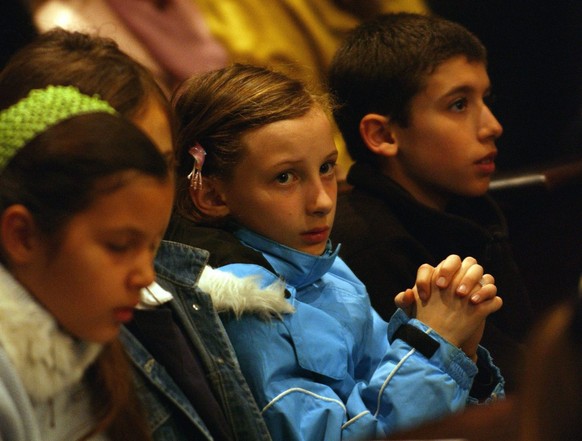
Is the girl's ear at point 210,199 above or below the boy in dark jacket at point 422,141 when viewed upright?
above

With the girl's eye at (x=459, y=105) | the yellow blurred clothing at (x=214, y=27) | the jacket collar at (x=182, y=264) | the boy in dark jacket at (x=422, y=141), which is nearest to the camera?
→ the jacket collar at (x=182, y=264)

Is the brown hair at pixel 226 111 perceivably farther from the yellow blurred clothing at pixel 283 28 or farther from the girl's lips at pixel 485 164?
the yellow blurred clothing at pixel 283 28

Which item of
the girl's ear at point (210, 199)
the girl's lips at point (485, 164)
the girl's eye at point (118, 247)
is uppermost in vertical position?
the girl's eye at point (118, 247)

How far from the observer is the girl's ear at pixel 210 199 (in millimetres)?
1745

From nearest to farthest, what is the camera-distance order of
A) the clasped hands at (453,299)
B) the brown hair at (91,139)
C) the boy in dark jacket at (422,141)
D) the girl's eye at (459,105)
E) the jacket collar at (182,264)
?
the brown hair at (91,139) → the jacket collar at (182,264) → the clasped hands at (453,299) → the boy in dark jacket at (422,141) → the girl's eye at (459,105)

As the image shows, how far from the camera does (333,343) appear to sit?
163cm

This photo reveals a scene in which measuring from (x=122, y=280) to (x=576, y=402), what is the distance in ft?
2.00

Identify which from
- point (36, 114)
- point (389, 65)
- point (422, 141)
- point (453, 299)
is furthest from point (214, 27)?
point (36, 114)

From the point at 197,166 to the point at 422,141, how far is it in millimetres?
712

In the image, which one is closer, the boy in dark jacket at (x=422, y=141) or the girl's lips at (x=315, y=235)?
the girl's lips at (x=315, y=235)

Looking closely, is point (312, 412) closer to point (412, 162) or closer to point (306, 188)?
point (306, 188)

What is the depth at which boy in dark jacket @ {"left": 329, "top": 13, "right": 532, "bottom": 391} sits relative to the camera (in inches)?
84.1

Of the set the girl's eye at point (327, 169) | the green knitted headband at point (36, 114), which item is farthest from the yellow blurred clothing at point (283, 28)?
the green knitted headband at point (36, 114)

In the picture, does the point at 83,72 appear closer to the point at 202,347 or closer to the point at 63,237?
the point at 63,237
